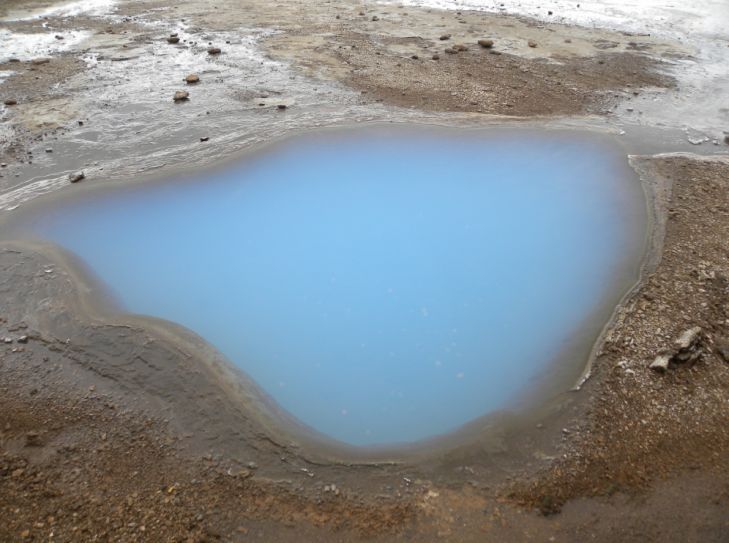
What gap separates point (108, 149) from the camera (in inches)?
229

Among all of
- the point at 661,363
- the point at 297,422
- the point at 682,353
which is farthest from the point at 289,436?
the point at 682,353

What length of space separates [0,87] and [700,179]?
8714 millimetres

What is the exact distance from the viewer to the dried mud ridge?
8.62 feet

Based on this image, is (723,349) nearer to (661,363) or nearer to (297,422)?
(661,363)

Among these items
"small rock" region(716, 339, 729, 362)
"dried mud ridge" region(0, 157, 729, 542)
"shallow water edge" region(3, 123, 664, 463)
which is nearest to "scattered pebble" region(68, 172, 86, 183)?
"shallow water edge" region(3, 123, 664, 463)

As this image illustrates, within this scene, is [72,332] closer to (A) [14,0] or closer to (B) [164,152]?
(B) [164,152]

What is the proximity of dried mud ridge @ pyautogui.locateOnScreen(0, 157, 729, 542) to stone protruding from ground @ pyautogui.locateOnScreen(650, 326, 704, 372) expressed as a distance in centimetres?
2

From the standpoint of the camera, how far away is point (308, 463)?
9.70 feet

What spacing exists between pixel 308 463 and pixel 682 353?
2.51 metres

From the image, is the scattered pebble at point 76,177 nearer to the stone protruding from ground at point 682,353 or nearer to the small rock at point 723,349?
the stone protruding from ground at point 682,353

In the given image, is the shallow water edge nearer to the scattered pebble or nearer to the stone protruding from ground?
the stone protruding from ground

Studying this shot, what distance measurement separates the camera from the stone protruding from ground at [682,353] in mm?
3332

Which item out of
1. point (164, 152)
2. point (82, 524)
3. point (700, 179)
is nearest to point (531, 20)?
point (700, 179)

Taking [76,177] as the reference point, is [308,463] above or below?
below
